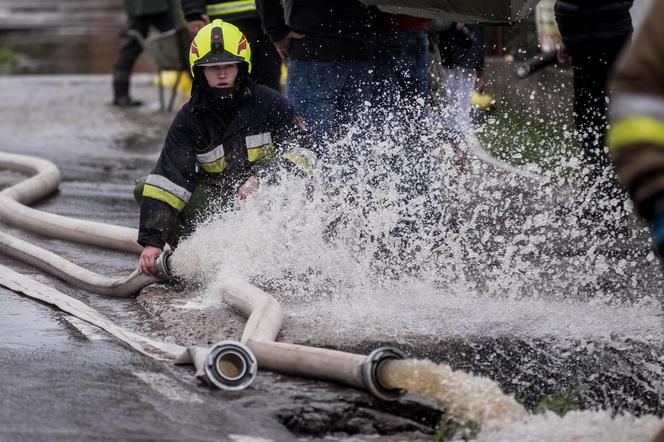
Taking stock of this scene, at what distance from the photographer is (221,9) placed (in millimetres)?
9039

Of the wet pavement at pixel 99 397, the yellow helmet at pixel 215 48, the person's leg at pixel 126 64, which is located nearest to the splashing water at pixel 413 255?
the yellow helmet at pixel 215 48

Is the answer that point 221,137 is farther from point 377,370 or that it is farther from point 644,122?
point 644,122

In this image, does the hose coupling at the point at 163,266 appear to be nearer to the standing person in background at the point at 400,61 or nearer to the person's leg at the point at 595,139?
the standing person in background at the point at 400,61

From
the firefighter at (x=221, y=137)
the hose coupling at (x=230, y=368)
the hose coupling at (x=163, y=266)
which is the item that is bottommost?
the hose coupling at (x=230, y=368)

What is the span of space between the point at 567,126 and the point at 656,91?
6.72 m

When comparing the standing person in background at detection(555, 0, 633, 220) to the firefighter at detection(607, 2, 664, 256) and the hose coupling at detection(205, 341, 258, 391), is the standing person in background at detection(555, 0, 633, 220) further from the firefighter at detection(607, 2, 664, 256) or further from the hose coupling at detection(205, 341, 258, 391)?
the firefighter at detection(607, 2, 664, 256)

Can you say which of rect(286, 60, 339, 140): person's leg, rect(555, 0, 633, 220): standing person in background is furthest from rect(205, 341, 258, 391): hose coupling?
rect(555, 0, 633, 220): standing person in background

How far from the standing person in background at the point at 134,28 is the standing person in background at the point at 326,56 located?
7.12 meters

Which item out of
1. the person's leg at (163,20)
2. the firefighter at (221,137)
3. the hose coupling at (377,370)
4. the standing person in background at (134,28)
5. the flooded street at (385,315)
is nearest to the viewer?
the flooded street at (385,315)

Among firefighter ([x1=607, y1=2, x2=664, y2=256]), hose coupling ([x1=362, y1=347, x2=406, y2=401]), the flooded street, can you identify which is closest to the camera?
firefighter ([x1=607, y1=2, x2=664, y2=256])

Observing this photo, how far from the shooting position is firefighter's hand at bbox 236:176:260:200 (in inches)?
251

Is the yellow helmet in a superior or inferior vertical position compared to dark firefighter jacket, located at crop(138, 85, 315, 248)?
superior

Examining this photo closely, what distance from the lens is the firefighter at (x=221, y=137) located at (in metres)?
6.44

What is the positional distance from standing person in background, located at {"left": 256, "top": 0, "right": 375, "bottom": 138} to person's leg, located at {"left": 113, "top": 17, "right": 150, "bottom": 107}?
24.6ft
